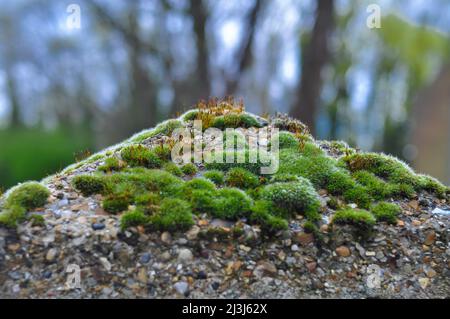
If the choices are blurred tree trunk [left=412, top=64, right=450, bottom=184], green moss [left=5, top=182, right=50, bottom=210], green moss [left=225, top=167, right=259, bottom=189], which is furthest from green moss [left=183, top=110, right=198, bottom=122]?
blurred tree trunk [left=412, top=64, right=450, bottom=184]

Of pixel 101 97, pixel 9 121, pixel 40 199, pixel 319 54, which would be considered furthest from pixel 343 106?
pixel 40 199

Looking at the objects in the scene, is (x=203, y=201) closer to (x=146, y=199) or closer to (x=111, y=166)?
(x=146, y=199)

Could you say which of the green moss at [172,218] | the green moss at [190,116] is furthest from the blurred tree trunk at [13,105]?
the green moss at [172,218]

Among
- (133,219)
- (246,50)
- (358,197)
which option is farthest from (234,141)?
(246,50)

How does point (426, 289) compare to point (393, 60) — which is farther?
point (393, 60)

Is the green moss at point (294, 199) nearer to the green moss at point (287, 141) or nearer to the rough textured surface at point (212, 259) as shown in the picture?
the rough textured surface at point (212, 259)

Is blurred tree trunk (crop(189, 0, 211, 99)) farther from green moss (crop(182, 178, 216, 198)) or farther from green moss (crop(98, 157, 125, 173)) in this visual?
green moss (crop(182, 178, 216, 198))

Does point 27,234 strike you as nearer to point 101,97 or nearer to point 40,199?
point 40,199
